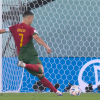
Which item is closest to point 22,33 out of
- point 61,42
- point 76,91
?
point 76,91

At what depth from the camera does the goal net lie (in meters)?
4.29

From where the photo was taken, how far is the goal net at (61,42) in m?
4.29

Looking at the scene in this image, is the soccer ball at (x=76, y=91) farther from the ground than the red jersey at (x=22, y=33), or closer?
closer

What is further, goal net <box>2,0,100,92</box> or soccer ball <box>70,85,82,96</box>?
goal net <box>2,0,100,92</box>

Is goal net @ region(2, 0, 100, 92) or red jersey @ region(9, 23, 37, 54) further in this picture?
goal net @ region(2, 0, 100, 92)

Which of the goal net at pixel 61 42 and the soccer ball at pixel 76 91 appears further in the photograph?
the goal net at pixel 61 42

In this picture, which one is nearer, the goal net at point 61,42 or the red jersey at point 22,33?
the red jersey at point 22,33

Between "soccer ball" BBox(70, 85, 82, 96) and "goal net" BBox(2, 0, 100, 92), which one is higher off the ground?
"goal net" BBox(2, 0, 100, 92)

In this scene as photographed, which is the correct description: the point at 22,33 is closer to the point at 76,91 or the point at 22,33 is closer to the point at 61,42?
the point at 76,91

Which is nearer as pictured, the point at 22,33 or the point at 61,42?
the point at 22,33

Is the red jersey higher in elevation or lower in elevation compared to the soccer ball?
higher

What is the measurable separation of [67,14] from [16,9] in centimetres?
83

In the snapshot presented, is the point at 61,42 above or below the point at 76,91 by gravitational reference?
above

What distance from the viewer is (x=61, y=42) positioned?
4609 mm
